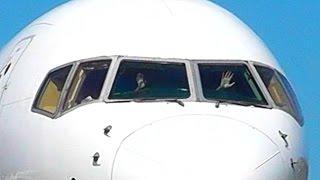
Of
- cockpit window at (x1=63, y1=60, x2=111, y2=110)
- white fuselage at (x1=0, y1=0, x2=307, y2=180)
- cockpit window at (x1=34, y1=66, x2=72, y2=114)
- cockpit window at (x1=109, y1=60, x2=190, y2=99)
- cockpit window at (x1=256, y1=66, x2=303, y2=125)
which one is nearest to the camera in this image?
white fuselage at (x1=0, y1=0, x2=307, y2=180)

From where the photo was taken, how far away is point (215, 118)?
9.02 metres

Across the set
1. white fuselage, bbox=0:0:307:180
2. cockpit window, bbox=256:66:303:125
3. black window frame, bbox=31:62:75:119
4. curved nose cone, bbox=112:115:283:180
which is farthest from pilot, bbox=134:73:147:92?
cockpit window, bbox=256:66:303:125

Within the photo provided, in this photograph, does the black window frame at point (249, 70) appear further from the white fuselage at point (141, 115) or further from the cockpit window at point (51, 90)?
the cockpit window at point (51, 90)

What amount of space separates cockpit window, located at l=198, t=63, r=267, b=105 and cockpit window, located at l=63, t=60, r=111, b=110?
3.93 ft

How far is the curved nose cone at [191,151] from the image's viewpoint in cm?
834

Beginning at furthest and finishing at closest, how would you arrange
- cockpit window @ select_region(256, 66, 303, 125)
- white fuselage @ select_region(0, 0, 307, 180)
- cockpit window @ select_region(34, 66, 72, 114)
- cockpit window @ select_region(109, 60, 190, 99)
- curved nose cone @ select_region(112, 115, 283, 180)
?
cockpit window @ select_region(256, 66, 303, 125), cockpit window @ select_region(34, 66, 72, 114), cockpit window @ select_region(109, 60, 190, 99), white fuselage @ select_region(0, 0, 307, 180), curved nose cone @ select_region(112, 115, 283, 180)

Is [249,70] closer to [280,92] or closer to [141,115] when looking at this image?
[280,92]

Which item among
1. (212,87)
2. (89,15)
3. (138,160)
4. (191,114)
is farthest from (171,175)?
(89,15)

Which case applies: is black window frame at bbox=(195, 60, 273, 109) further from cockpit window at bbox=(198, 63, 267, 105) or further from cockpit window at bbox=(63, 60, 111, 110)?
cockpit window at bbox=(63, 60, 111, 110)

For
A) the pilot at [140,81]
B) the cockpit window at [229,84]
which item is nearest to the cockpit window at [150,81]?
the pilot at [140,81]

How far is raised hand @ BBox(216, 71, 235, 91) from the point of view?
1009cm

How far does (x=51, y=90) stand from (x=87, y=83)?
0.57m

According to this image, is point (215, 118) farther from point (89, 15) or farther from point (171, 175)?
point (89, 15)

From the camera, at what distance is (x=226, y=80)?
10.2 meters
